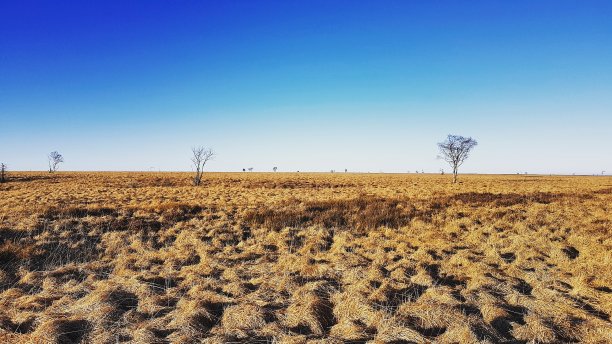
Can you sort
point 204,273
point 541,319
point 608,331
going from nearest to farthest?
point 608,331, point 541,319, point 204,273

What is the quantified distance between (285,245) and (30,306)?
608cm

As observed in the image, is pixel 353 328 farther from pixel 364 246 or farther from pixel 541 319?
pixel 364 246

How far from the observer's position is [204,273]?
7.64 metres

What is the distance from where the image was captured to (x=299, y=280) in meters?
7.28

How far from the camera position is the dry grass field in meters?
5.00

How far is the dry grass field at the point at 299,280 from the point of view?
5004 mm

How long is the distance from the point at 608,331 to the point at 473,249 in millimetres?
5118

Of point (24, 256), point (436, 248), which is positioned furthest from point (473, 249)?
point (24, 256)

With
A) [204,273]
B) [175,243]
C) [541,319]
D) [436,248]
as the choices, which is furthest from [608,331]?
[175,243]

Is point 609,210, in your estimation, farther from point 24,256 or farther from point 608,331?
point 24,256

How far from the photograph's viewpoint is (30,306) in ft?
18.7

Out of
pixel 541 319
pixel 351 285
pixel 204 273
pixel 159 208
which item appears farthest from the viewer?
pixel 159 208

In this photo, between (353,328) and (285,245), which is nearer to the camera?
(353,328)

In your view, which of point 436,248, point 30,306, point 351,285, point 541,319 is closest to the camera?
point 541,319
